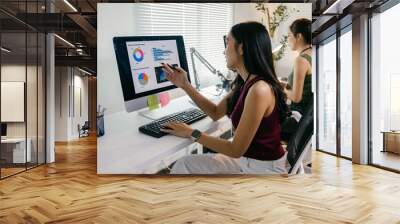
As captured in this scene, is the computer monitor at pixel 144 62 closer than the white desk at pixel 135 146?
Yes

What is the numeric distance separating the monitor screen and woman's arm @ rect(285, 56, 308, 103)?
173 cm

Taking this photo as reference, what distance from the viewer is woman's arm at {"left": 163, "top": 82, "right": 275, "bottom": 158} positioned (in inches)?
178

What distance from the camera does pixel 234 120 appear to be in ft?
16.7

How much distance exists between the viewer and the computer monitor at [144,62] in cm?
587

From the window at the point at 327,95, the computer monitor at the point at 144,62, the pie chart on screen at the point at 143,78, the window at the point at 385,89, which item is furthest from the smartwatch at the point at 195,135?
the window at the point at 327,95

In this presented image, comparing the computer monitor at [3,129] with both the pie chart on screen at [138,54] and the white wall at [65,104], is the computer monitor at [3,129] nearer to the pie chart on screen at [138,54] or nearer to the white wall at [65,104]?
the pie chart on screen at [138,54]

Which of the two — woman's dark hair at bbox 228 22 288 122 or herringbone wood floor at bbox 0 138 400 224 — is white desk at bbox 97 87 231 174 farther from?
woman's dark hair at bbox 228 22 288 122

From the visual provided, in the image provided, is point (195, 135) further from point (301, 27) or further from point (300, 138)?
point (301, 27)

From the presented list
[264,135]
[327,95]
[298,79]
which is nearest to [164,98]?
[264,135]

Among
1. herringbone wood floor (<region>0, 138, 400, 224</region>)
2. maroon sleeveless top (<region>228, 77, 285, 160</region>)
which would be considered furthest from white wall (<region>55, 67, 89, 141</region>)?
maroon sleeveless top (<region>228, 77, 285, 160</region>)

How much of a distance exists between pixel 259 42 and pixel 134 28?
232 cm

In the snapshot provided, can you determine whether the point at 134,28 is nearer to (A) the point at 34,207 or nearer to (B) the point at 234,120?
(B) the point at 234,120

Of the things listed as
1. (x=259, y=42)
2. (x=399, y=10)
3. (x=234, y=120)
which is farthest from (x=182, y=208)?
(x=399, y=10)

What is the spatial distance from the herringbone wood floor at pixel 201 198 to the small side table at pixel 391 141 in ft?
2.03
